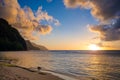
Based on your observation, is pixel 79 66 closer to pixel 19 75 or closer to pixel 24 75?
pixel 24 75

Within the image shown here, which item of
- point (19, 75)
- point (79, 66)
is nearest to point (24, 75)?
point (19, 75)

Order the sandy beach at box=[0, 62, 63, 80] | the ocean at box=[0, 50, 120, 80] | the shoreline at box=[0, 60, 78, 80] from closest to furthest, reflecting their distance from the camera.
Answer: the sandy beach at box=[0, 62, 63, 80] → the shoreline at box=[0, 60, 78, 80] → the ocean at box=[0, 50, 120, 80]

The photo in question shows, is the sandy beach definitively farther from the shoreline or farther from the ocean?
the ocean

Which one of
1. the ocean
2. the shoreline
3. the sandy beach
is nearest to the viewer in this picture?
the sandy beach

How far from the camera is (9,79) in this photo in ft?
50.2

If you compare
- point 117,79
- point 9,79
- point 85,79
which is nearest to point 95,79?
point 85,79

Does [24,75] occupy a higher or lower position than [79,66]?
higher

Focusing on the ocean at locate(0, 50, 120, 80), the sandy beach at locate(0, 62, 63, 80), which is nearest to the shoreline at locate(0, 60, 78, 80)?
the sandy beach at locate(0, 62, 63, 80)

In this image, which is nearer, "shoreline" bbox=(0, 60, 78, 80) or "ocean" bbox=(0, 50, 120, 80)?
"shoreline" bbox=(0, 60, 78, 80)

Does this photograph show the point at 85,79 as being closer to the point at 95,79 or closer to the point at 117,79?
the point at 95,79

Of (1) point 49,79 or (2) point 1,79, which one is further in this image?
(1) point 49,79

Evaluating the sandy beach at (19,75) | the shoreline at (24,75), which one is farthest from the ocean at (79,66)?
the sandy beach at (19,75)

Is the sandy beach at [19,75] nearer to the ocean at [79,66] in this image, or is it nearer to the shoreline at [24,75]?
the shoreline at [24,75]

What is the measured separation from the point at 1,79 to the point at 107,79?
17582 millimetres
